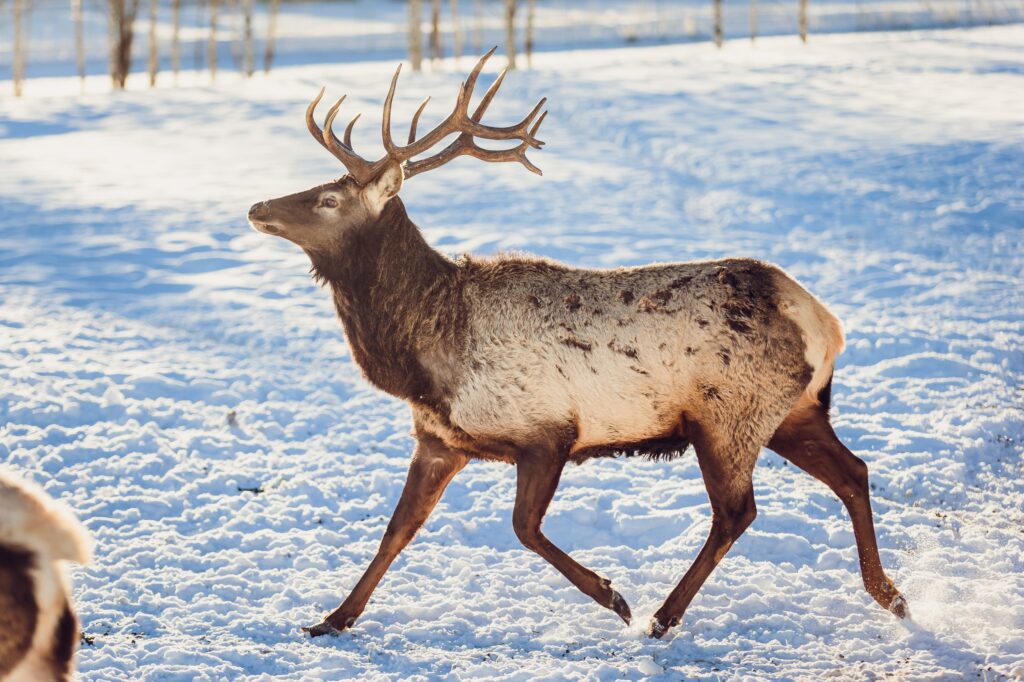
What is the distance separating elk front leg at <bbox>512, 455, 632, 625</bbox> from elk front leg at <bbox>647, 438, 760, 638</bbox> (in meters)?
0.23

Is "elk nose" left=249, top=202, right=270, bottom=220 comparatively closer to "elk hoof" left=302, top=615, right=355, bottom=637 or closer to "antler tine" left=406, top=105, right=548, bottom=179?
"antler tine" left=406, top=105, right=548, bottom=179

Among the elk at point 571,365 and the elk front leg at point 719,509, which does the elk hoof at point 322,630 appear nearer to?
the elk at point 571,365

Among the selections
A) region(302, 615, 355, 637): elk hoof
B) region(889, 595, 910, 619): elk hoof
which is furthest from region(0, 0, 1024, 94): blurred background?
region(889, 595, 910, 619): elk hoof

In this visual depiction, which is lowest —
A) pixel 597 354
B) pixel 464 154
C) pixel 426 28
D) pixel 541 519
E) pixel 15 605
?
pixel 541 519

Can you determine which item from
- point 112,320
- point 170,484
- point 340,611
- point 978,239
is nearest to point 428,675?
point 340,611

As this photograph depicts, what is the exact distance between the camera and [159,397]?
26.1ft

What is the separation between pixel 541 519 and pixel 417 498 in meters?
0.59

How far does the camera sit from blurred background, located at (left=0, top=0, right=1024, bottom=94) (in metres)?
32.2

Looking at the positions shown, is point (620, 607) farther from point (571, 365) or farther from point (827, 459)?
point (827, 459)

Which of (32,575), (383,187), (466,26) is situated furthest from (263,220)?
(466,26)

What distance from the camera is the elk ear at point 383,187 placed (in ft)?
18.3

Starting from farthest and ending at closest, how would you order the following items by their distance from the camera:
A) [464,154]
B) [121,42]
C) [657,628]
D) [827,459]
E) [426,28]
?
1. [426,28]
2. [121,42]
3. [464,154]
4. [827,459]
5. [657,628]

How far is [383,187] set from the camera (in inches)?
220

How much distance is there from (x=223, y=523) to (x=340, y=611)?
131cm
